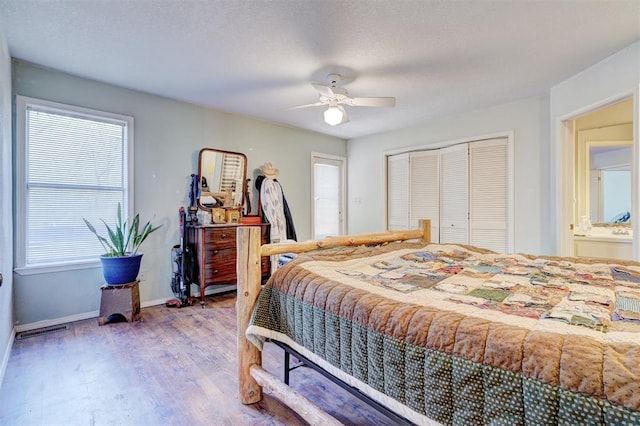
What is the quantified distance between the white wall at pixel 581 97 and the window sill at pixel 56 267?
195 inches

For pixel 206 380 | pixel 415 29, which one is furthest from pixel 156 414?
pixel 415 29

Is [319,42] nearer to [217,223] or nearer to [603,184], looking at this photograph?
[217,223]

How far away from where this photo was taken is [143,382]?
201 centimetres

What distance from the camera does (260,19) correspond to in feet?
6.93

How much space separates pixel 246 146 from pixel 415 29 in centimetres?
284

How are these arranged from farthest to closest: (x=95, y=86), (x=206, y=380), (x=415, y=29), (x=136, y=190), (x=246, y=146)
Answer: (x=246, y=146) < (x=136, y=190) < (x=95, y=86) < (x=415, y=29) < (x=206, y=380)

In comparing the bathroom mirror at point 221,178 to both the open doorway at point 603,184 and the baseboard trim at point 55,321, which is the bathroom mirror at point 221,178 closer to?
the baseboard trim at point 55,321

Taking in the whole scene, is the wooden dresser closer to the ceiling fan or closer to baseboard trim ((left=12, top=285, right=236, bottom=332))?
baseboard trim ((left=12, top=285, right=236, bottom=332))

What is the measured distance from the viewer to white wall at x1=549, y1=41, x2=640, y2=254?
251 cm

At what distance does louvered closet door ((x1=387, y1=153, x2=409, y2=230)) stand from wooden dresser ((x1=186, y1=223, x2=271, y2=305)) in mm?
2760


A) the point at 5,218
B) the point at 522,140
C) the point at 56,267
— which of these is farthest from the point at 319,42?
the point at 56,267

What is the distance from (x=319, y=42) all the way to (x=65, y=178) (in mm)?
2789

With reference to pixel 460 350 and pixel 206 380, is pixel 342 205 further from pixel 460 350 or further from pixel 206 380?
pixel 460 350

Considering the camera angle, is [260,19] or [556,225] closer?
[260,19]
